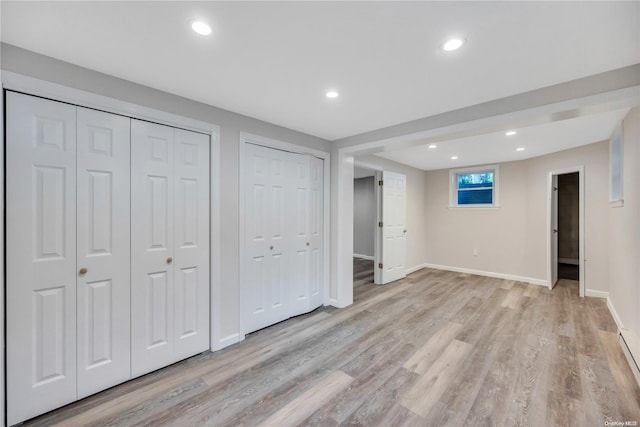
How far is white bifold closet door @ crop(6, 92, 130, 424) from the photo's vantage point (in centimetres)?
164

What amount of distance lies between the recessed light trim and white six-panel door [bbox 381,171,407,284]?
3.27 meters

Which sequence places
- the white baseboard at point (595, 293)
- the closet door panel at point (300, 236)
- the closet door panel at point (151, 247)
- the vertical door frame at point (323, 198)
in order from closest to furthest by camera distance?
1. the closet door panel at point (151, 247)
2. the vertical door frame at point (323, 198)
3. the closet door panel at point (300, 236)
4. the white baseboard at point (595, 293)

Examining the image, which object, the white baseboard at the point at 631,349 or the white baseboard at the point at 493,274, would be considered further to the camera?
the white baseboard at the point at 493,274

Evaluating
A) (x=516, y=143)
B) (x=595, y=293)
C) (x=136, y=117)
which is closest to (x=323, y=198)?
(x=136, y=117)

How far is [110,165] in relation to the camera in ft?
6.44

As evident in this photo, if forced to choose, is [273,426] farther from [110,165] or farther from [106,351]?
[110,165]

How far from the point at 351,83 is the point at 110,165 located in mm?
1944

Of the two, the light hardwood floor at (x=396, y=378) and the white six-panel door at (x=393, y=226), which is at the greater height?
the white six-panel door at (x=393, y=226)

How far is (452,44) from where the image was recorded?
1566 millimetres

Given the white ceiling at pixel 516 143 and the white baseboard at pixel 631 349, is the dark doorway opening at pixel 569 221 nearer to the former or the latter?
the white ceiling at pixel 516 143

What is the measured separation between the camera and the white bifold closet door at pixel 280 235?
9.39 feet

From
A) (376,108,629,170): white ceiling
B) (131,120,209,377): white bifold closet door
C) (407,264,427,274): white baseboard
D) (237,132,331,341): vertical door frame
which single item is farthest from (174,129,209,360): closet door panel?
(407,264,427,274): white baseboard

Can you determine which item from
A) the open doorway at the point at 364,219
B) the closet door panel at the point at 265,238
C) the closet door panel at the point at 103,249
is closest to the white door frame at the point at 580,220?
the open doorway at the point at 364,219

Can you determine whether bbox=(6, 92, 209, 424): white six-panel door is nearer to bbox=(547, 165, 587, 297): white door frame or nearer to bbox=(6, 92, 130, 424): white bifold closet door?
bbox=(6, 92, 130, 424): white bifold closet door
